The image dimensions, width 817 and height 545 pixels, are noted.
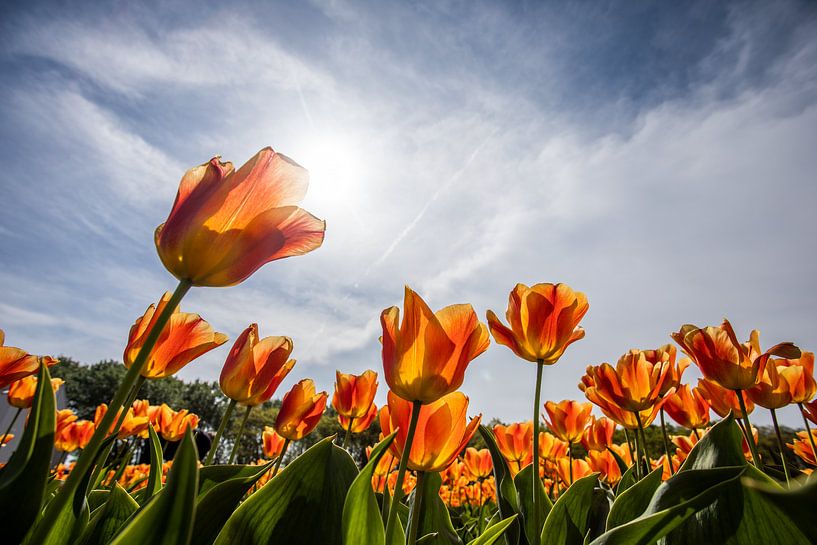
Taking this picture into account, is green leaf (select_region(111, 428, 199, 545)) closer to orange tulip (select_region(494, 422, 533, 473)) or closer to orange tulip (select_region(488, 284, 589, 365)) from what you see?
orange tulip (select_region(488, 284, 589, 365))

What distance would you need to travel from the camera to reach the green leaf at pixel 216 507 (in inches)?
36.0

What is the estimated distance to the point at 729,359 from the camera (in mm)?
1708

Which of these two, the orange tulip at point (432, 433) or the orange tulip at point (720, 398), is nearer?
the orange tulip at point (432, 433)

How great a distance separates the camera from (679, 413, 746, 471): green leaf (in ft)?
3.62

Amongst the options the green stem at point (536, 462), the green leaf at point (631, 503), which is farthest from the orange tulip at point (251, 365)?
the green leaf at point (631, 503)

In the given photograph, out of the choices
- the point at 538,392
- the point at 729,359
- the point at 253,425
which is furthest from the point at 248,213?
the point at 253,425

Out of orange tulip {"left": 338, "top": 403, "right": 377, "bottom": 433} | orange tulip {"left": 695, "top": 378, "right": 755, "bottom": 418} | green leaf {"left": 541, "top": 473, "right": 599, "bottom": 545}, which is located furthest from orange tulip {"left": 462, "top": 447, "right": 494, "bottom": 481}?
green leaf {"left": 541, "top": 473, "right": 599, "bottom": 545}

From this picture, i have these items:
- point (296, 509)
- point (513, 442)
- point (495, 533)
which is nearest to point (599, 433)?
point (513, 442)

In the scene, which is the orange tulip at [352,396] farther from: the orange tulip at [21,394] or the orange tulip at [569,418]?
the orange tulip at [21,394]

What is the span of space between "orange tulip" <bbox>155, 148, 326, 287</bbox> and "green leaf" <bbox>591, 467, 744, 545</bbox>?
0.89 m

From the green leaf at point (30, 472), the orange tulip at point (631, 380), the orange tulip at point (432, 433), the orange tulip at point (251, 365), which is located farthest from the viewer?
the orange tulip at point (631, 380)

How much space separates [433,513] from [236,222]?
137cm

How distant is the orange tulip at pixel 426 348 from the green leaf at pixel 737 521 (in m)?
0.55

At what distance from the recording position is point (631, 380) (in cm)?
192
